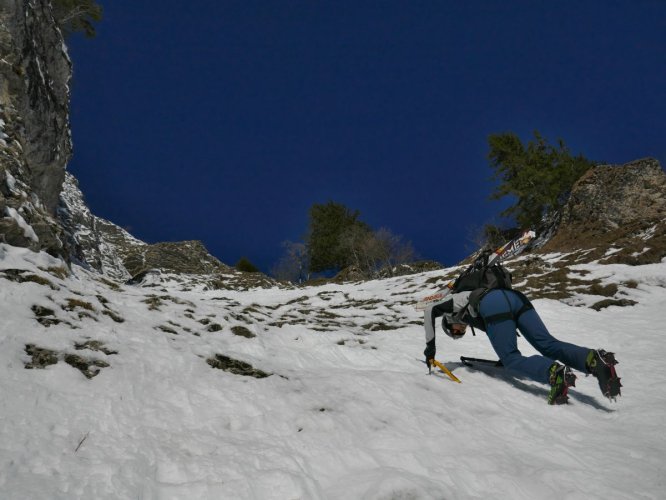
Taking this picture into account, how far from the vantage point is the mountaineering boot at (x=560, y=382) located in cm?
354

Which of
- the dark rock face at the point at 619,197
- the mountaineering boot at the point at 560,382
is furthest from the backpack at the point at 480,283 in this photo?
the dark rock face at the point at 619,197

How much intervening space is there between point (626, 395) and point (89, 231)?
2854 centimetres

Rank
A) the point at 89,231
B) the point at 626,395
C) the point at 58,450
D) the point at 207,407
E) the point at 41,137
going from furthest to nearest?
the point at 89,231
the point at 41,137
the point at 626,395
the point at 207,407
the point at 58,450

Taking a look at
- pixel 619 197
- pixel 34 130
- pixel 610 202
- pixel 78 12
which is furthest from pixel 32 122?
pixel 619 197

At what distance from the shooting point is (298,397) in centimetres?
330

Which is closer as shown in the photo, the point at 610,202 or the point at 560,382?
the point at 560,382

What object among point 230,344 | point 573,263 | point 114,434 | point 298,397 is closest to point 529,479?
point 298,397

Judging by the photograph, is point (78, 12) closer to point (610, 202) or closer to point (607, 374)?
point (607, 374)

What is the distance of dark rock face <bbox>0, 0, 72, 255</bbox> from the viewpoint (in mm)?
6199

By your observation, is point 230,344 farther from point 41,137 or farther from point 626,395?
point 41,137

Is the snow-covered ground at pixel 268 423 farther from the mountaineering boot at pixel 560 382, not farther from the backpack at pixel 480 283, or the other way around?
the backpack at pixel 480 283

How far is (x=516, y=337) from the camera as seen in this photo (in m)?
4.09

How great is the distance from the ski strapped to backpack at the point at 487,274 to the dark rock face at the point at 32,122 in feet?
21.2

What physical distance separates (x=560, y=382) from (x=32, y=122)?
15.2 meters
